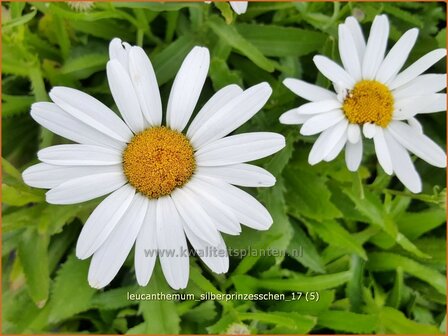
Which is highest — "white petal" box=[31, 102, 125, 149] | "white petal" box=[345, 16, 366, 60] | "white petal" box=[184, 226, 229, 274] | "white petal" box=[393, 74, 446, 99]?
"white petal" box=[345, 16, 366, 60]

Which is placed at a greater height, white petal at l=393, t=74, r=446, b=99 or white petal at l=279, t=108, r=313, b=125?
white petal at l=393, t=74, r=446, b=99

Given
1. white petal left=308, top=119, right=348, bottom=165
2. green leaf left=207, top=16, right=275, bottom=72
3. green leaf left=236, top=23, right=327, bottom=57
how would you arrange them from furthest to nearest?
green leaf left=236, top=23, right=327, bottom=57
green leaf left=207, top=16, right=275, bottom=72
white petal left=308, top=119, right=348, bottom=165

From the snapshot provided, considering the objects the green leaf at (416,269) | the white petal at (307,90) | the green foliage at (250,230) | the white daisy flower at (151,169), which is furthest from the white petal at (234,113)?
the green leaf at (416,269)

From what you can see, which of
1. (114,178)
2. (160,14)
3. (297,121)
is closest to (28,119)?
(160,14)

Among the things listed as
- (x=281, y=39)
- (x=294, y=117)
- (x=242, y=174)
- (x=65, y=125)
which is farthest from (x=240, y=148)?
(x=281, y=39)

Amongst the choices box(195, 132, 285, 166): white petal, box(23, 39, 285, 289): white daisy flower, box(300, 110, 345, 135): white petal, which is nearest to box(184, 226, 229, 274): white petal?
box(23, 39, 285, 289): white daisy flower

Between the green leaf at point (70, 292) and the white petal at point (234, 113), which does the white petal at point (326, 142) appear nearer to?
the white petal at point (234, 113)

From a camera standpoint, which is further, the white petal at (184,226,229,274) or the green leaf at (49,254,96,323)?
the green leaf at (49,254,96,323)

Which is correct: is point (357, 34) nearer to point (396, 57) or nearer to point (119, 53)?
point (396, 57)

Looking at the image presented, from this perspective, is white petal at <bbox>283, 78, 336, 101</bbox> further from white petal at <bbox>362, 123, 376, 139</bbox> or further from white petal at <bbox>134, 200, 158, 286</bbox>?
white petal at <bbox>134, 200, 158, 286</bbox>
